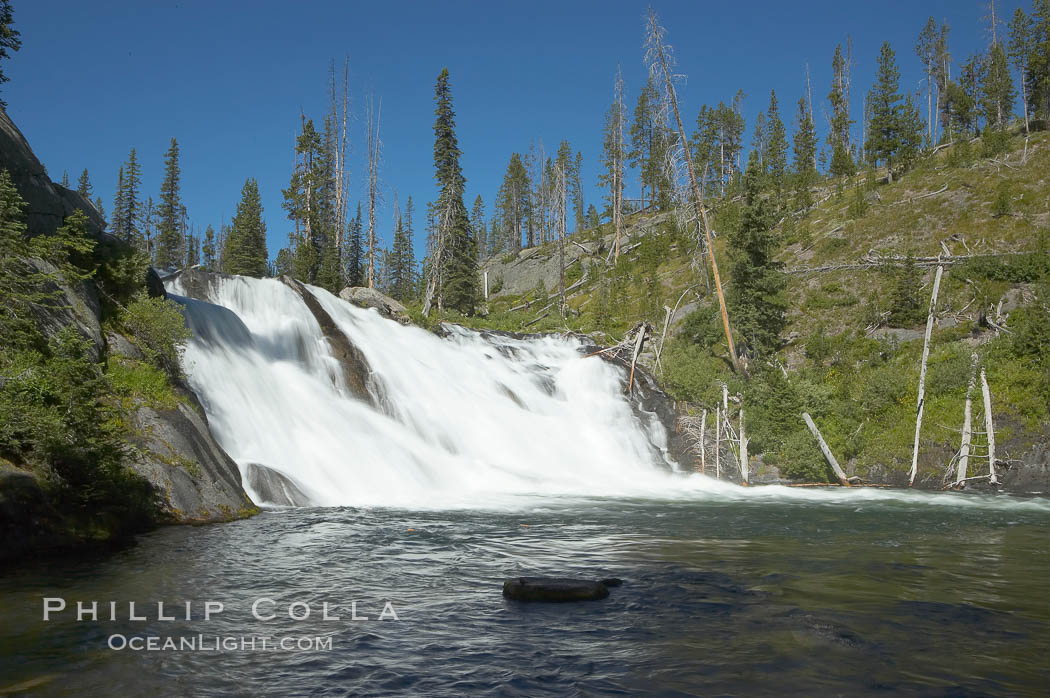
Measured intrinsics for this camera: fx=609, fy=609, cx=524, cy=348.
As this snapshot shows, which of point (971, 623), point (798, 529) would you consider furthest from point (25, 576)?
point (798, 529)

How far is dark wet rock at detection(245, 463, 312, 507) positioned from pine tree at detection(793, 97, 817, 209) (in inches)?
1860

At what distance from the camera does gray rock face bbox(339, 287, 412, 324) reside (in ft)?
97.9

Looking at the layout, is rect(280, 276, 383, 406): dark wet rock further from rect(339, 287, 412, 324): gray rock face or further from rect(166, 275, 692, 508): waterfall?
rect(339, 287, 412, 324): gray rock face

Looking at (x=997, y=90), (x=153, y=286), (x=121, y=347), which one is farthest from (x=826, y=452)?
(x=997, y=90)

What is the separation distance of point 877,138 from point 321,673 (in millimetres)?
61008

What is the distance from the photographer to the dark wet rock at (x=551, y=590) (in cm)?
716

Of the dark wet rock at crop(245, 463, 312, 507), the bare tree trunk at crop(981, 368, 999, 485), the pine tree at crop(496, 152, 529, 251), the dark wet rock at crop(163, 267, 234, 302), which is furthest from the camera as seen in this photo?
the pine tree at crop(496, 152, 529, 251)

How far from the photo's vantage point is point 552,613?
6.75 meters

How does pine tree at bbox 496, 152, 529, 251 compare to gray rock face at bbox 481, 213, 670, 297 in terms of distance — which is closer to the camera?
gray rock face at bbox 481, 213, 670, 297

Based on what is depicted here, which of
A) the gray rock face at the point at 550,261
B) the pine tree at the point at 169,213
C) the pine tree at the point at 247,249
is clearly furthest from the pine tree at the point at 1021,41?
the pine tree at the point at 169,213

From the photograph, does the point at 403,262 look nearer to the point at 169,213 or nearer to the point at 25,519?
the point at 169,213

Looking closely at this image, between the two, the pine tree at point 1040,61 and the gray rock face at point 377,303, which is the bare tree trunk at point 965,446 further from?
the pine tree at point 1040,61

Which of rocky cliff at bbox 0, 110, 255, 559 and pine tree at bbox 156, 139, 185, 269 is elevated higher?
pine tree at bbox 156, 139, 185, 269

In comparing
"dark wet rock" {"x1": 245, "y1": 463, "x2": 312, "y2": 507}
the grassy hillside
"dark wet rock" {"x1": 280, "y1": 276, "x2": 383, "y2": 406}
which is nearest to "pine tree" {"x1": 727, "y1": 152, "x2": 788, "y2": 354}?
the grassy hillside
